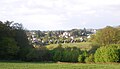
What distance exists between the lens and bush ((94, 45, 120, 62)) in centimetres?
7455

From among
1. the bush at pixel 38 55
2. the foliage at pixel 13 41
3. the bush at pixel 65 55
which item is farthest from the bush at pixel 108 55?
the foliage at pixel 13 41

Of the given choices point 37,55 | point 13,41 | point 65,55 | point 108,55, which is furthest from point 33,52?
point 108,55

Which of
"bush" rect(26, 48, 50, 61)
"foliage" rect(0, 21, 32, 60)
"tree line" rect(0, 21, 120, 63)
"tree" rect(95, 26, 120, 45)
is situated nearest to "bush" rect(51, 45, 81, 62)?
"tree line" rect(0, 21, 120, 63)

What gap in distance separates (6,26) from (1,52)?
847 cm

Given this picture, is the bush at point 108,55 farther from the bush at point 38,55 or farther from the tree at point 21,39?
the tree at point 21,39

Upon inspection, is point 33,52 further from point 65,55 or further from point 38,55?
point 65,55

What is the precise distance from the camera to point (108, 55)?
2950 inches

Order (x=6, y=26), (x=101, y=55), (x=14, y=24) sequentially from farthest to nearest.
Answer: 1. (x=14, y=24)
2. (x=6, y=26)
3. (x=101, y=55)

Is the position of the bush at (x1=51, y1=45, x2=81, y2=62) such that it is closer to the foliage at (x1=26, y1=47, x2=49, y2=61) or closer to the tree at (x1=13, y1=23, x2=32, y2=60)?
the foliage at (x1=26, y1=47, x2=49, y2=61)

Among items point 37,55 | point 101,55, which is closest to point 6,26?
point 37,55

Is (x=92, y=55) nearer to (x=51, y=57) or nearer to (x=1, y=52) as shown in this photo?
(x=51, y=57)

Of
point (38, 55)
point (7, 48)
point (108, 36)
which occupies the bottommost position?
point (38, 55)

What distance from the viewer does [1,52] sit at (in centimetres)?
8175

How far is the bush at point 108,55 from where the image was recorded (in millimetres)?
74550
